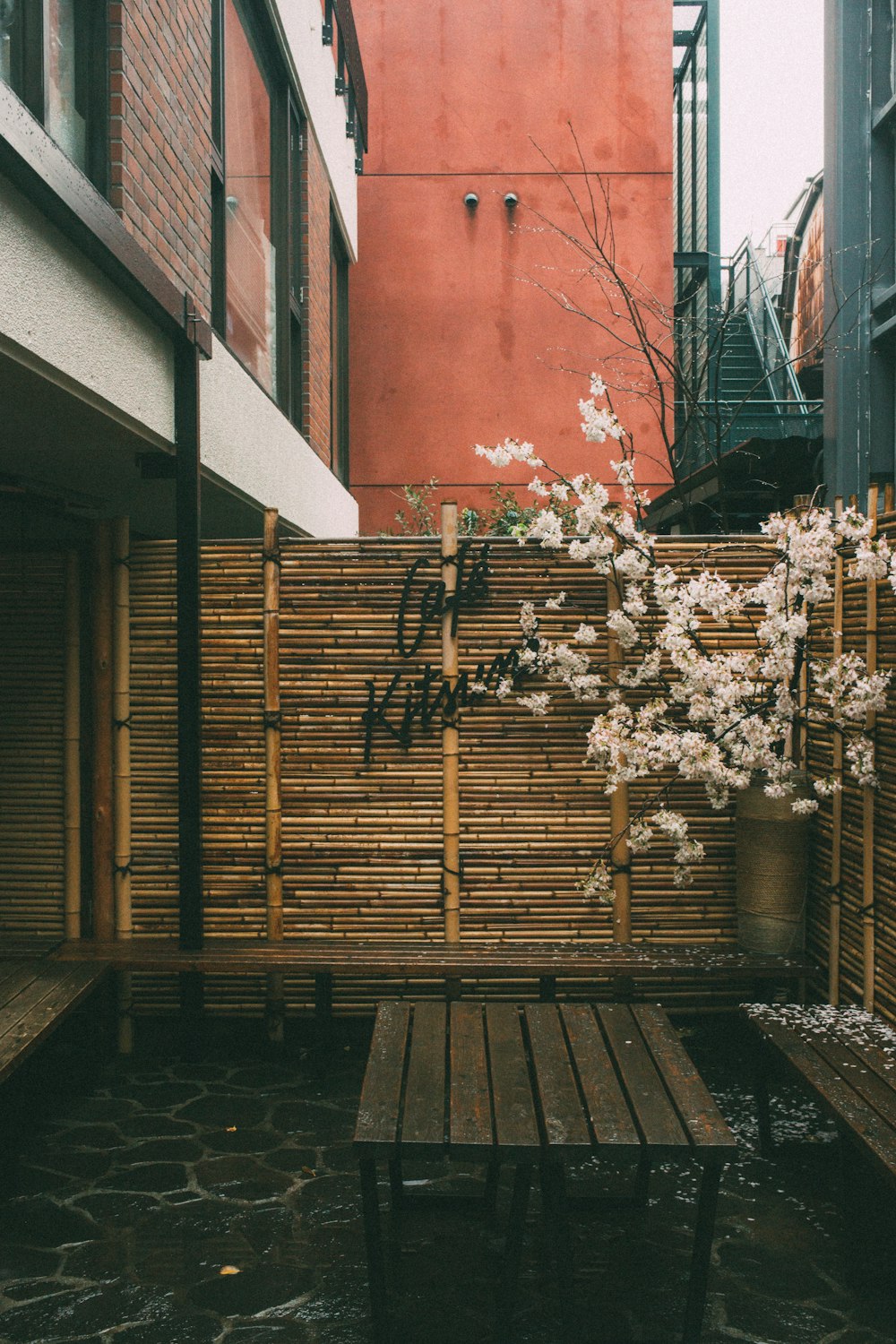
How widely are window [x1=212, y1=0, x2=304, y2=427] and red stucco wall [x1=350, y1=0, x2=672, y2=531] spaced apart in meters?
5.59

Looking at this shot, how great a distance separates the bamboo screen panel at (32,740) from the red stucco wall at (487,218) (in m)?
9.15

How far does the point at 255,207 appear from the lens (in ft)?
24.6

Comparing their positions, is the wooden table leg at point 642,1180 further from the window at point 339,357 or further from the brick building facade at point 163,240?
the window at point 339,357

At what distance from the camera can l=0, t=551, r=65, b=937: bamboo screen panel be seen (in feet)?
18.5

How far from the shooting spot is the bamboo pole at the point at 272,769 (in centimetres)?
558

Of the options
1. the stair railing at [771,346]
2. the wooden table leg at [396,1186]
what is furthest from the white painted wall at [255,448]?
the stair railing at [771,346]

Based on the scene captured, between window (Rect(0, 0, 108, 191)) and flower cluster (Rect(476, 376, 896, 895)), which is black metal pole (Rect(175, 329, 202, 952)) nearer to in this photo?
window (Rect(0, 0, 108, 191))

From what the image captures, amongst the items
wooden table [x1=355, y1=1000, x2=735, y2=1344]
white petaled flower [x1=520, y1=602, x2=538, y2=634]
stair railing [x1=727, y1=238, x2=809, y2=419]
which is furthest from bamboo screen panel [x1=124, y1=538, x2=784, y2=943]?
stair railing [x1=727, y1=238, x2=809, y2=419]

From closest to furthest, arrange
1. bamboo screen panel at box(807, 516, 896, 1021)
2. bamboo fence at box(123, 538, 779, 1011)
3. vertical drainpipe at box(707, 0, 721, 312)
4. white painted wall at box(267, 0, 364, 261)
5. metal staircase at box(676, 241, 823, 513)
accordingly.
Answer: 1. bamboo screen panel at box(807, 516, 896, 1021)
2. bamboo fence at box(123, 538, 779, 1011)
3. white painted wall at box(267, 0, 364, 261)
4. metal staircase at box(676, 241, 823, 513)
5. vertical drainpipe at box(707, 0, 721, 312)

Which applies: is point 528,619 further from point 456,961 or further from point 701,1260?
point 701,1260

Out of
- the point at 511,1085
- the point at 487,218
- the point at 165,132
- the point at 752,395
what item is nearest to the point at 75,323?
the point at 165,132

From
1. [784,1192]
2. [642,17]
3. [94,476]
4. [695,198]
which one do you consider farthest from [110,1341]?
[695,198]

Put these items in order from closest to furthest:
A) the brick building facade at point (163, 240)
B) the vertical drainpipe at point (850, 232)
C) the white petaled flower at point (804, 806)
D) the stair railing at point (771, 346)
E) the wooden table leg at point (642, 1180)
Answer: the brick building facade at point (163, 240) < the wooden table leg at point (642, 1180) < the white petaled flower at point (804, 806) < the vertical drainpipe at point (850, 232) < the stair railing at point (771, 346)

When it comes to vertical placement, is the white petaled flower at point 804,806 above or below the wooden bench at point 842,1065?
above
